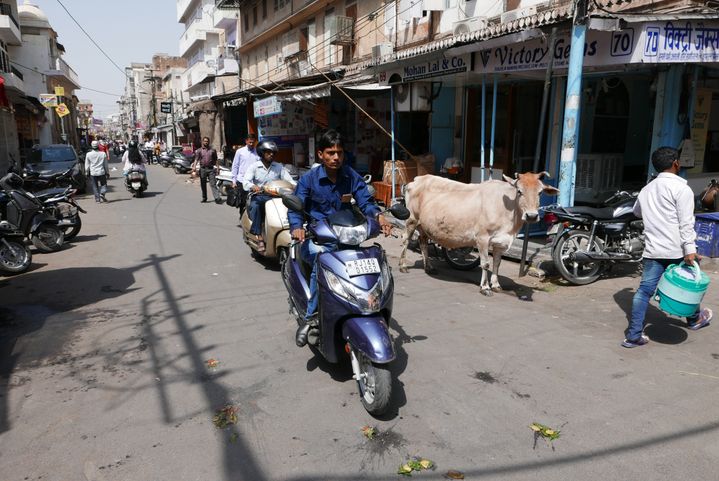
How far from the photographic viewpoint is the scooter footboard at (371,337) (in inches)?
135

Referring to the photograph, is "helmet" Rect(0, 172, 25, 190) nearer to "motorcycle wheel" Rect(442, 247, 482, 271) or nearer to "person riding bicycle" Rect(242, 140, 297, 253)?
"person riding bicycle" Rect(242, 140, 297, 253)

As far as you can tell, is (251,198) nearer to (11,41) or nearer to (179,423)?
(179,423)

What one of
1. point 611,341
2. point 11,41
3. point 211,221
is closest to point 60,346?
point 611,341

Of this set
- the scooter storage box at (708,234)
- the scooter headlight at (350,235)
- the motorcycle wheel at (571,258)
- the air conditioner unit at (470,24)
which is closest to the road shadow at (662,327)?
the motorcycle wheel at (571,258)

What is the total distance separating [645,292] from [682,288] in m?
0.31

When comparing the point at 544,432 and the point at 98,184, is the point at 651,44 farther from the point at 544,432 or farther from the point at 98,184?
the point at 98,184

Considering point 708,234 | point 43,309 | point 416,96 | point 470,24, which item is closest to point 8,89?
point 416,96

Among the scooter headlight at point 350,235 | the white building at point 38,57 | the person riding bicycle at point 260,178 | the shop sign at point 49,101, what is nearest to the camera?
the scooter headlight at point 350,235

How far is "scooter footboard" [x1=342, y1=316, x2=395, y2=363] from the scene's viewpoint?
342cm

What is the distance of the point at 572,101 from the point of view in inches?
277

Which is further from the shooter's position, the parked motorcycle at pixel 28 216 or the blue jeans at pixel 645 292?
the parked motorcycle at pixel 28 216

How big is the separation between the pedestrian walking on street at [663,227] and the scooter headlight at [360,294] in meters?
2.66

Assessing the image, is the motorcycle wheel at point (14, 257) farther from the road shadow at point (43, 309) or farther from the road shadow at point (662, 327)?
the road shadow at point (662, 327)

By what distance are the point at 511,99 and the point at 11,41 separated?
35.2 metres
